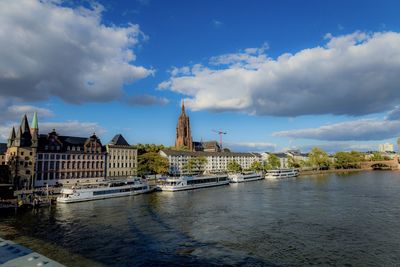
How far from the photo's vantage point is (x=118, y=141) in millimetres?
138000

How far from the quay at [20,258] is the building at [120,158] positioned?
103113 millimetres

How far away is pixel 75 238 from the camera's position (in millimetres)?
41938

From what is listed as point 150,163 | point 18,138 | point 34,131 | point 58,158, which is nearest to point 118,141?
point 150,163

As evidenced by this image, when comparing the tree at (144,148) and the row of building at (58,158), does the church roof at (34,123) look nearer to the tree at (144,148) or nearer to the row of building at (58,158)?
the row of building at (58,158)

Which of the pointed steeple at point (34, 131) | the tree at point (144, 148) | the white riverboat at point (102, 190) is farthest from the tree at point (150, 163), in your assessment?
the pointed steeple at point (34, 131)

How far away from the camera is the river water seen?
33.4m

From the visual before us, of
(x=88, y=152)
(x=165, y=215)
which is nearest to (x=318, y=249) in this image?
(x=165, y=215)

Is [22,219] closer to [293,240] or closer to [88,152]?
[293,240]

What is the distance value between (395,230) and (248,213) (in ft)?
82.6

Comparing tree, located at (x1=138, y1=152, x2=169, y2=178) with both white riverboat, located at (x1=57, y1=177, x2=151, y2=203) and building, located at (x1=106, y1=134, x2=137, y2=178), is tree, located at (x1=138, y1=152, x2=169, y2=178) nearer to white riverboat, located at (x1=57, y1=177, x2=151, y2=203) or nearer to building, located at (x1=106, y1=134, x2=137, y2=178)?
building, located at (x1=106, y1=134, x2=137, y2=178)

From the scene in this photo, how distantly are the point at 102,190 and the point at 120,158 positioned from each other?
1958 inches

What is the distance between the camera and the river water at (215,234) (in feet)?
110

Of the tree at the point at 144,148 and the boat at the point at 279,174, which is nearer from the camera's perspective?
the tree at the point at 144,148

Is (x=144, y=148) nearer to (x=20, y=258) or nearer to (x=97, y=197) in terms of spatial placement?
(x=97, y=197)
